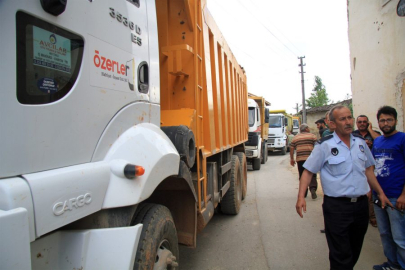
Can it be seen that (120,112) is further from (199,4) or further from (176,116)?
(199,4)

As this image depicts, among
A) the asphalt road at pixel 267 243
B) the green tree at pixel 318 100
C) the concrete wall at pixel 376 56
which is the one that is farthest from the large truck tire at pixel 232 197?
the green tree at pixel 318 100

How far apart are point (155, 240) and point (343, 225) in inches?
69.7

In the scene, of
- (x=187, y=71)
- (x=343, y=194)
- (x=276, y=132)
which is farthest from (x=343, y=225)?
(x=276, y=132)

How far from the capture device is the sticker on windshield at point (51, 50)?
1.26 m

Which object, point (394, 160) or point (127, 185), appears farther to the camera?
point (394, 160)

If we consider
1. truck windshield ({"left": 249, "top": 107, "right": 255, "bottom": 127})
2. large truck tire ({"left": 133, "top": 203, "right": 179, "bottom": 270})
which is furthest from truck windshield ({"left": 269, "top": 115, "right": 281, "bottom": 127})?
large truck tire ({"left": 133, "top": 203, "right": 179, "bottom": 270})

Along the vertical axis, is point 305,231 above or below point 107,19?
below

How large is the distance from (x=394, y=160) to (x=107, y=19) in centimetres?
311

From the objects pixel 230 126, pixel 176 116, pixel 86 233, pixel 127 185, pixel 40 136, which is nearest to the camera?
pixel 40 136

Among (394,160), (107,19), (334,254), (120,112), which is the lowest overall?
(334,254)

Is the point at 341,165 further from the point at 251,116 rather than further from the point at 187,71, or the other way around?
the point at 251,116

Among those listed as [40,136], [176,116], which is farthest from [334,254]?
[40,136]

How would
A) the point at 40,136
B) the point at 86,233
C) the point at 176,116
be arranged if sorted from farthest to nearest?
the point at 176,116 < the point at 86,233 < the point at 40,136

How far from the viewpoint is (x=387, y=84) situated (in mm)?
5363
